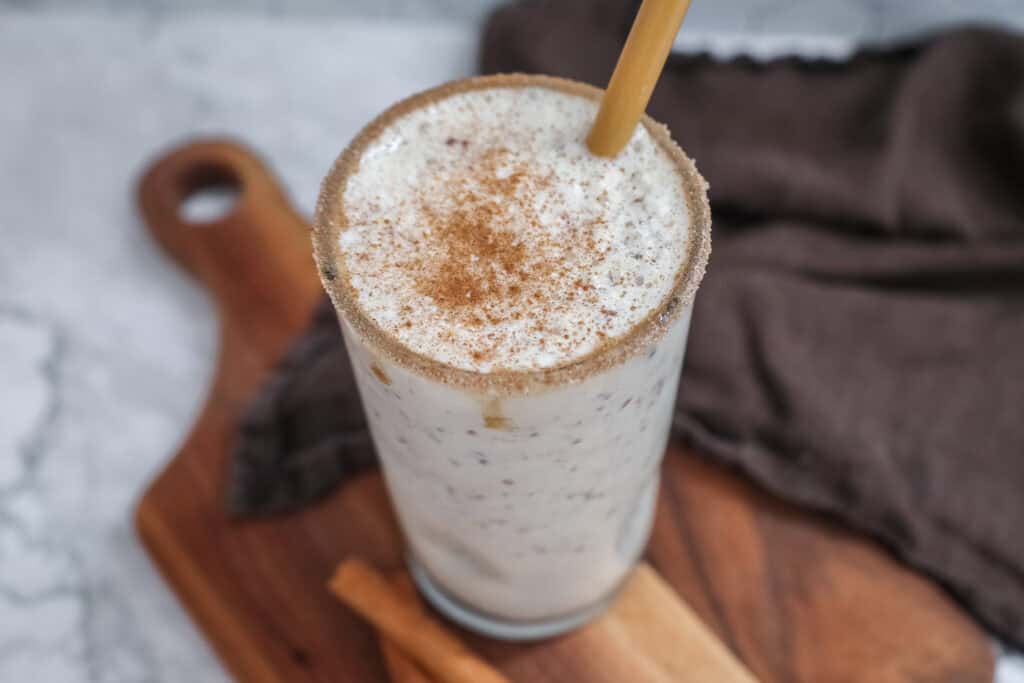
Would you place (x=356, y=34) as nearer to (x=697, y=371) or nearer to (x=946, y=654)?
(x=697, y=371)

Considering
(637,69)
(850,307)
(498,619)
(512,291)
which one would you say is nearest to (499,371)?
(512,291)

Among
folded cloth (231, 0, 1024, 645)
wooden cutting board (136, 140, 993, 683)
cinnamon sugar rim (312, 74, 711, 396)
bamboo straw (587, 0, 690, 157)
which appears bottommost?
wooden cutting board (136, 140, 993, 683)

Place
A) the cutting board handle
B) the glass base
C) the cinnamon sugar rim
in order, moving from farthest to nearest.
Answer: the cutting board handle
the glass base
the cinnamon sugar rim

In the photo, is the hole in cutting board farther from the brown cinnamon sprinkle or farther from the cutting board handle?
the brown cinnamon sprinkle

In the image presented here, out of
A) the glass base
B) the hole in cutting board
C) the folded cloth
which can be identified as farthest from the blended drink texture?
the hole in cutting board

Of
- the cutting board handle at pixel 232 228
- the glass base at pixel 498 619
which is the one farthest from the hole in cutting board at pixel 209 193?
the glass base at pixel 498 619

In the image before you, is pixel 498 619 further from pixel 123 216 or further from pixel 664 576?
pixel 123 216
